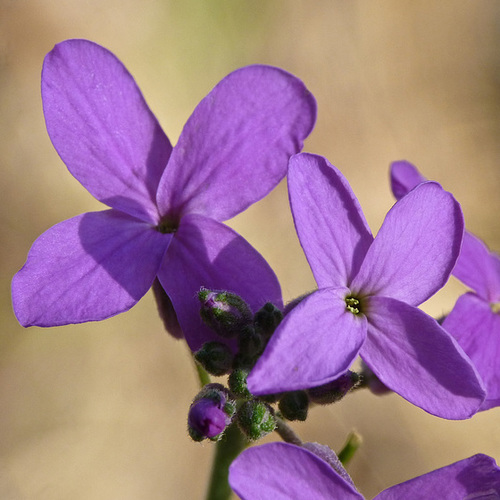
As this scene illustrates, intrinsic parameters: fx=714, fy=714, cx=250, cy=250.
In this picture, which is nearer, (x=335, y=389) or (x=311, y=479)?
(x=311, y=479)

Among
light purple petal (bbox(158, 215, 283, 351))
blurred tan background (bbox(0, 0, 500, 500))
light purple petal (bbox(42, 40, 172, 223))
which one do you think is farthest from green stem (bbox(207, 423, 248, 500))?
blurred tan background (bbox(0, 0, 500, 500))

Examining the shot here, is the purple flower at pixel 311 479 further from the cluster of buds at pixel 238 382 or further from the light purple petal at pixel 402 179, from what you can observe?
the light purple petal at pixel 402 179

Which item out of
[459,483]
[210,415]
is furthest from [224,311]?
[459,483]

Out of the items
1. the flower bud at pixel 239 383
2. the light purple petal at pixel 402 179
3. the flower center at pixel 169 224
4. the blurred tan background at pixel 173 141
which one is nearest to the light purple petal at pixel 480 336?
the light purple petal at pixel 402 179

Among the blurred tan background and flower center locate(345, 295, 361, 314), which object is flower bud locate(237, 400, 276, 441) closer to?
flower center locate(345, 295, 361, 314)

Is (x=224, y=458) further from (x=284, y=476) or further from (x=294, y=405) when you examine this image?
(x=284, y=476)
